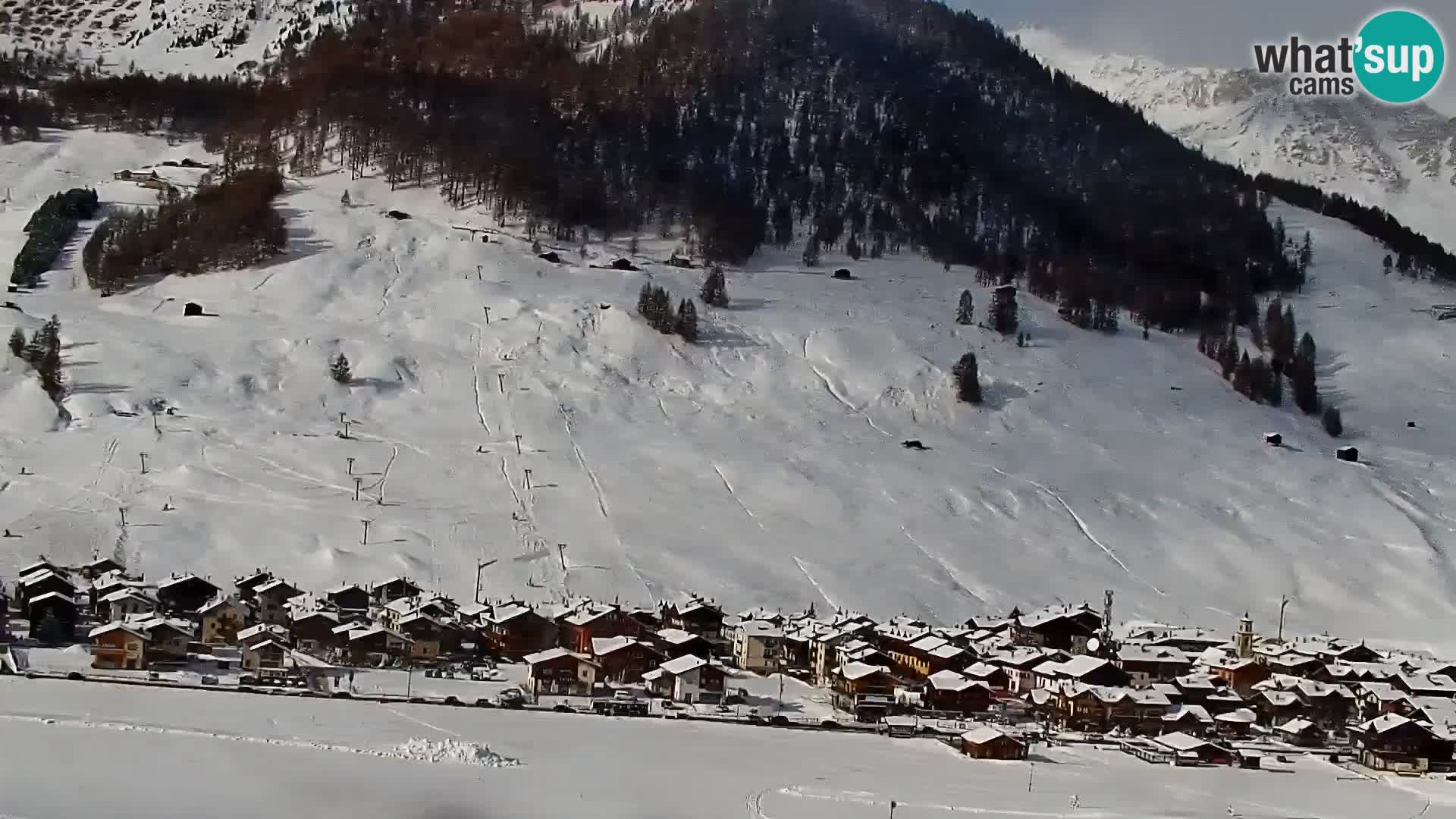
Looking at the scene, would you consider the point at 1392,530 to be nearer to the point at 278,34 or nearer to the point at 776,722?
the point at 776,722

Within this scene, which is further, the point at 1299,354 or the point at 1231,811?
the point at 1299,354

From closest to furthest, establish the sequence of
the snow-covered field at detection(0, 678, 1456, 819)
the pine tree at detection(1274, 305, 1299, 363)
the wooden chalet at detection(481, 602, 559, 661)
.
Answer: the snow-covered field at detection(0, 678, 1456, 819) → the wooden chalet at detection(481, 602, 559, 661) → the pine tree at detection(1274, 305, 1299, 363)

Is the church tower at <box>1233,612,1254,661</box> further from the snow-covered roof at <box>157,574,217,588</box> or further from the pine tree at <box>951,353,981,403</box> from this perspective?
the snow-covered roof at <box>157,574,217,588</box>

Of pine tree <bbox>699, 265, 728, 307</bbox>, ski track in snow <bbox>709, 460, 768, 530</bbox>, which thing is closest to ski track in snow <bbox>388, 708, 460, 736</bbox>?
ski track in snow <bbox>709, 460, 768, 530</bbox>

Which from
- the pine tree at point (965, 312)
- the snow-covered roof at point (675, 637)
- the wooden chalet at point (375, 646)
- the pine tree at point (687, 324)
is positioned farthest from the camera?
the pine tree at point (965, 312)

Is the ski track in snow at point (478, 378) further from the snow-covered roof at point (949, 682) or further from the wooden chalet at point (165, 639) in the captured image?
the snow-covered roof at point (949, 682)

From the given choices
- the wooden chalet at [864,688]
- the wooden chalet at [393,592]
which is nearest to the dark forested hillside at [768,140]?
the wooden chalet at [393,592]

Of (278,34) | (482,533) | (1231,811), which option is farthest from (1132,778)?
(278,34)
